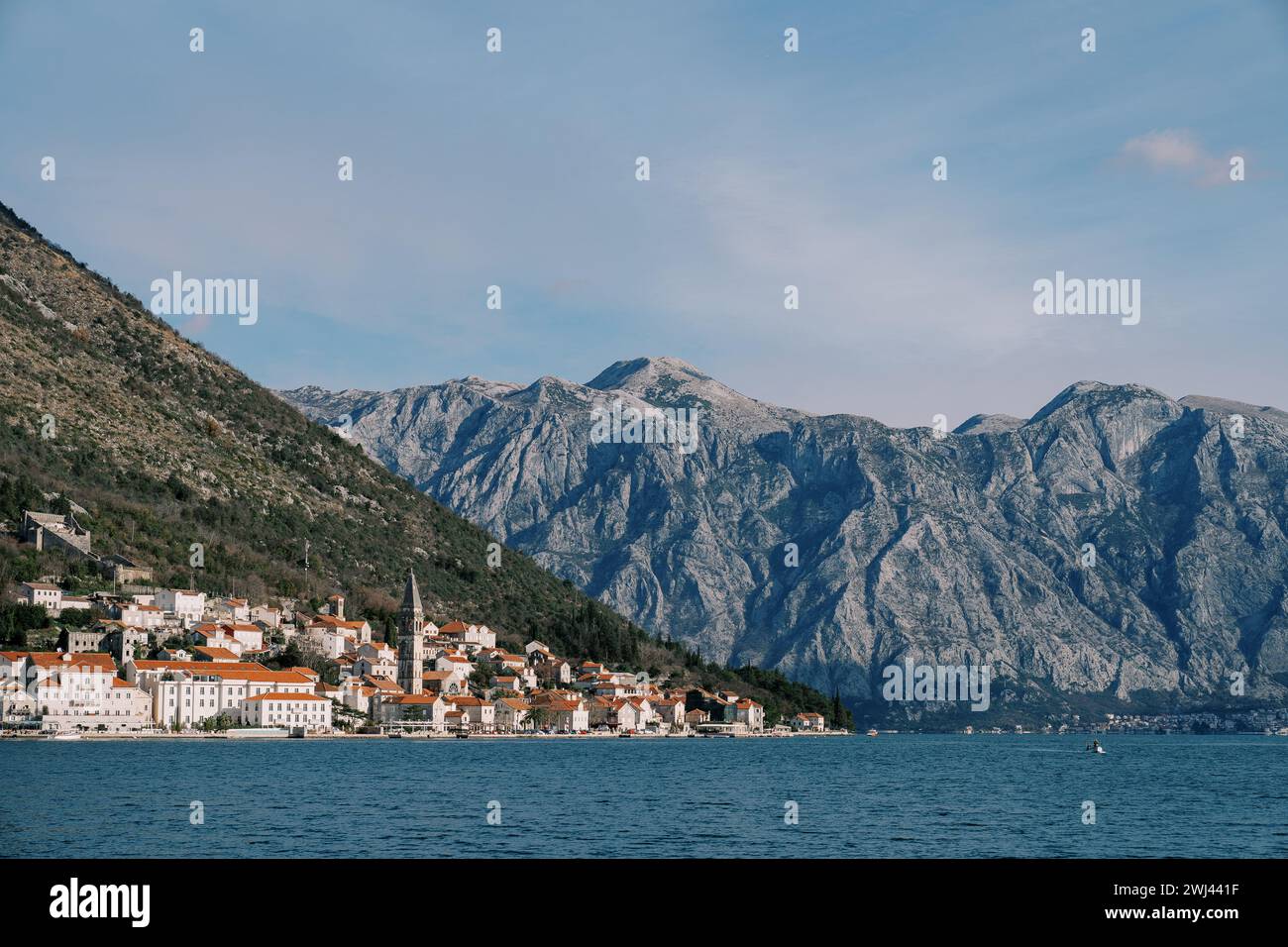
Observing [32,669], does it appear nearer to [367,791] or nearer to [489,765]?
[489,765]

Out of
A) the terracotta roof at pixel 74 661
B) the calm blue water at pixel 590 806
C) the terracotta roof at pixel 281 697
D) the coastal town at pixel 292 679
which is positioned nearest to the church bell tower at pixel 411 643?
the coastal town at pixel 292 679

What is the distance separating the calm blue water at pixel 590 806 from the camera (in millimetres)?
42344

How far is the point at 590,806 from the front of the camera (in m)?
57.2

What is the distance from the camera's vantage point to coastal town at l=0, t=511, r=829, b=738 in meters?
113

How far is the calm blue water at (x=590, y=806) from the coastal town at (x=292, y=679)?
12.4 metres

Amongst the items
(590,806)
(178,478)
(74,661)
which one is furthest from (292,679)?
(590,806)

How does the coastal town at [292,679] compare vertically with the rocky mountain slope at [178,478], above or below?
below

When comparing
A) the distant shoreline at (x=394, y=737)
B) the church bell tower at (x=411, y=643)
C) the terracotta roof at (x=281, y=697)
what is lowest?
the distant shoreline at (x=394, y=737)

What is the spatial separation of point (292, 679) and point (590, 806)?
271ft

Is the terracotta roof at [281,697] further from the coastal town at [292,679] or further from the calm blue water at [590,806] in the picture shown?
the calm blue water at [590,806]

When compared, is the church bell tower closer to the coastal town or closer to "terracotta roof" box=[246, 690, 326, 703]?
the coastal town

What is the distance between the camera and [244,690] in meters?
127

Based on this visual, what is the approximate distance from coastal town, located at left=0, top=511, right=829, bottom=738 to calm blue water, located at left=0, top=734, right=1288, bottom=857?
12390 millimetres
